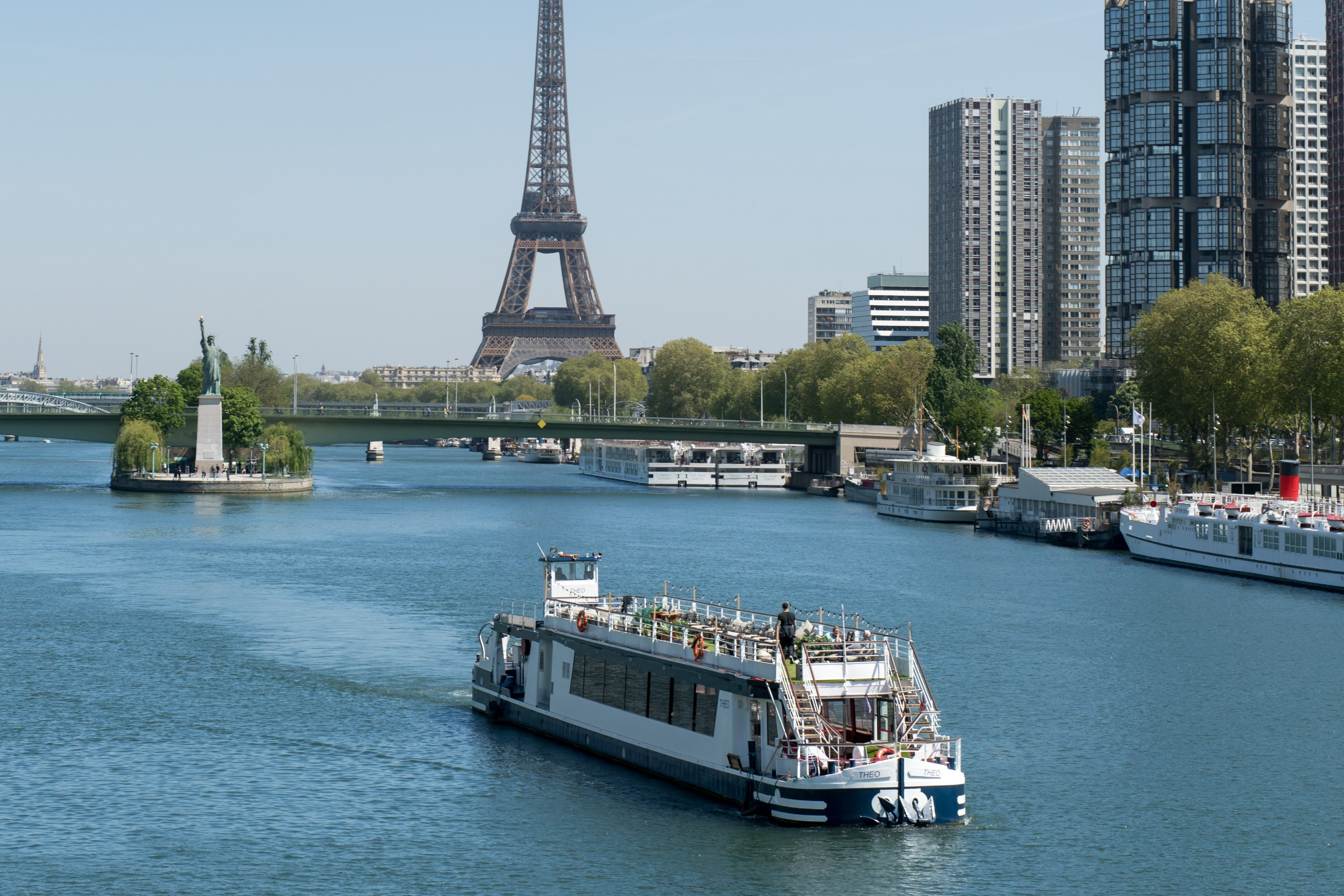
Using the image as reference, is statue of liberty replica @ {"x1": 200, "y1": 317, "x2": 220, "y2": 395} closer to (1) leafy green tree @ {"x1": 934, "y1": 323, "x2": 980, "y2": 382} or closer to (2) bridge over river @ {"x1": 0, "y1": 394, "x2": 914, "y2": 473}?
(2) bridge over river @ {"x1": 0, "y1": 394, "x2": 914, "y2": 473}

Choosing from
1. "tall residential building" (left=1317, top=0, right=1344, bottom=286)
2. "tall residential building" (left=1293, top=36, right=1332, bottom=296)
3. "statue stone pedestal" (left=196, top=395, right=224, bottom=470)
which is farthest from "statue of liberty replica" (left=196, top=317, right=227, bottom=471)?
"tall residential building" (left=1293, top=36, right=1332, bottom=296)

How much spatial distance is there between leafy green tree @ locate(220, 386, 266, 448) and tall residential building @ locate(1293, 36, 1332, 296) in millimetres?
129072

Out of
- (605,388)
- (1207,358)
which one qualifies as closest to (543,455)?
(605,388)

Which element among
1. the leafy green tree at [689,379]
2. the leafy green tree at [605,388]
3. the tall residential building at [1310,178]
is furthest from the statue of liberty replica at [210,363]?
the tall residential building at [1310,178]

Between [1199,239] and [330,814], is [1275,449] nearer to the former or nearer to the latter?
[1199,239]

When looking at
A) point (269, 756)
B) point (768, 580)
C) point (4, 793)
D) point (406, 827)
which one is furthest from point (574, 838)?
point (768, 580)

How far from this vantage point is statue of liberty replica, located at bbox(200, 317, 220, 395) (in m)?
102

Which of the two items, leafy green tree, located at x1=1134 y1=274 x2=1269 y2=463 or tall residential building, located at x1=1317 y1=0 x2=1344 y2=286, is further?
tall residential building, located at x1=1317 y1=0 x2=1344 y2=286

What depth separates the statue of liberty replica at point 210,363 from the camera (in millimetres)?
101562

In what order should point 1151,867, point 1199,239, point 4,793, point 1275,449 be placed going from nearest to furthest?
point 1151,867, point 4,793, point 1275,449, point 1199,239

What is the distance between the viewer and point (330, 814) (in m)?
24.7

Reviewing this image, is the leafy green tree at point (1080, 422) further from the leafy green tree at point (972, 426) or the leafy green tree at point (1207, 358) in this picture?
the leafy green tree at point (1207, 358)

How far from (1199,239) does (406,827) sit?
12100 centimetres

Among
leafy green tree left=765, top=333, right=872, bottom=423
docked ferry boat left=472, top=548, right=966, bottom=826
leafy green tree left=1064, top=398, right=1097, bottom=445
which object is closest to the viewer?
docked ferry boat left=472, top=548, right=966, bottom=826
